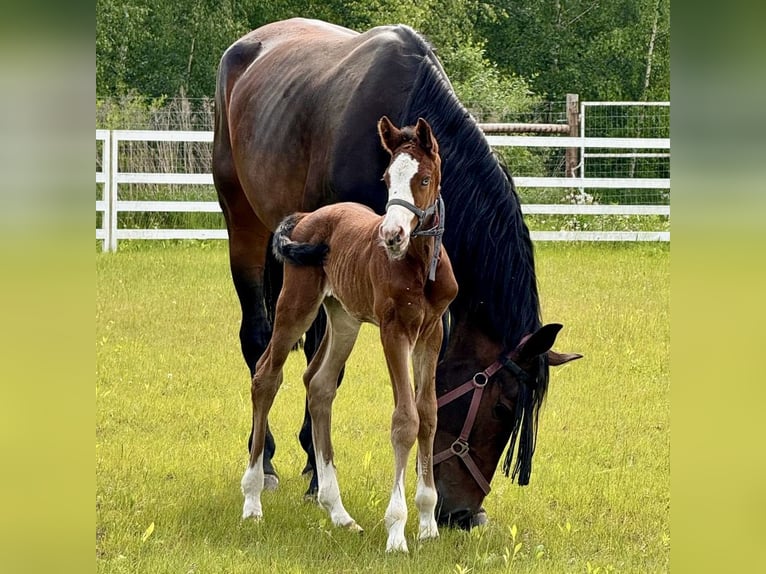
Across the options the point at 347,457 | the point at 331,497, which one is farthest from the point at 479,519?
the point at 347,457

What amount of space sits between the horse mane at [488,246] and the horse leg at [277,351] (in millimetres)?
679

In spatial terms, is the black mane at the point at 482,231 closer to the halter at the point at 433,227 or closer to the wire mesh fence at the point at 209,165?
the halter at the point at 433,227

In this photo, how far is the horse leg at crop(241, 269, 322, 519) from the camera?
14.4 ft

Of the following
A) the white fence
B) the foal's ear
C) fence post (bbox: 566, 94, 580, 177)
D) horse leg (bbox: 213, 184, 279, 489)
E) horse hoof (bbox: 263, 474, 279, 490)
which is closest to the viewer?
the foal's ear

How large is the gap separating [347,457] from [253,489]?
4.30 ft

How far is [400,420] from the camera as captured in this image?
3912 millimetres

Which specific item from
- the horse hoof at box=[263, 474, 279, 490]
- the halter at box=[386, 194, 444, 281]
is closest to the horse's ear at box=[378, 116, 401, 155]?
the halter at box=[386, 194, 444, 281]

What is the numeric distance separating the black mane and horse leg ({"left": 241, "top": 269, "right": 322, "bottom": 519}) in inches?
27.0

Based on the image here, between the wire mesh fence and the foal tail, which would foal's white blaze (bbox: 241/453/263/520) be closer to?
the foal tail

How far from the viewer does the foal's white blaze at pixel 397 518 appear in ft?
12.8

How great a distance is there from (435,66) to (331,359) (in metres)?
1.53

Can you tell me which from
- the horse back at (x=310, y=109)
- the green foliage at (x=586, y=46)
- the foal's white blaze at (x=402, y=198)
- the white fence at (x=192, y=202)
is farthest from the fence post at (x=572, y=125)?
the foal's white blaze at (x=402, y=198)

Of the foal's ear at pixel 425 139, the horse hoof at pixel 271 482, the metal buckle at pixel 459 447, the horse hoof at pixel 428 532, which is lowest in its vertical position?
the horse hoof at pixel 271 482

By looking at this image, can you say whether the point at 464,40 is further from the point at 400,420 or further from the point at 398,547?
the point at 398,547
